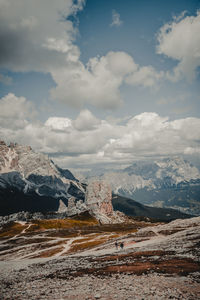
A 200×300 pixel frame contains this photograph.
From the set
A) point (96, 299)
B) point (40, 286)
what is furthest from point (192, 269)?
point (40, 286)

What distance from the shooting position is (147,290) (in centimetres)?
1898

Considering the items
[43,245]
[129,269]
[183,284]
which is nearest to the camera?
[183,284]

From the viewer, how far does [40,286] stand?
2491cm

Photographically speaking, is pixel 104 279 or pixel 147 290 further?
pixel 104 279

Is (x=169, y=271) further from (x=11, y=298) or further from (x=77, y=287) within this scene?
(x=11, y=298)

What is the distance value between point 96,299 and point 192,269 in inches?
537

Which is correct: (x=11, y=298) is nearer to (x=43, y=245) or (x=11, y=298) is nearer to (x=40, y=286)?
(x=40, y=286)

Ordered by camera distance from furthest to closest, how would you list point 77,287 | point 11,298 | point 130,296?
point 77,287 → point 11,298 → point 130,296

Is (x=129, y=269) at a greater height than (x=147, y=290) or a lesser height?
lesser

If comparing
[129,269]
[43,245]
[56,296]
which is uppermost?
[56,296]

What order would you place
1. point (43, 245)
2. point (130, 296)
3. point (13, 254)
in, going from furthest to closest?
1. point (43, 245)
2. point (13, 254)
3. point (130, 296)

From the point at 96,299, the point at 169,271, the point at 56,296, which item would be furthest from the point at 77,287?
the point at 169,271

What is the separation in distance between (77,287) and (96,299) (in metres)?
5.37

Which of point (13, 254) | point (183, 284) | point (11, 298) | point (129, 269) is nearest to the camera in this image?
point (183, 284)
